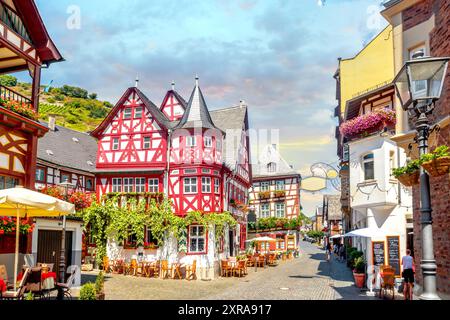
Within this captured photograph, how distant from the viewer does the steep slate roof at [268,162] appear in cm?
4983

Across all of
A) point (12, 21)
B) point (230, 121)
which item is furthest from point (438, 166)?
point (230, 121)

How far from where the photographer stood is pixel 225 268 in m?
25.7

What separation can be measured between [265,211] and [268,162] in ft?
18.3

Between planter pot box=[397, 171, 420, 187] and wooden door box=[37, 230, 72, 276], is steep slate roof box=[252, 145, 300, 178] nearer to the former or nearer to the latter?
wooden door box=[37, 230, 72, 276]

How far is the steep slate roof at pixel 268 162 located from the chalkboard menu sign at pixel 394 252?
3043 cm

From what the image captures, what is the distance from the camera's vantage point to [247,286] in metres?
19.9

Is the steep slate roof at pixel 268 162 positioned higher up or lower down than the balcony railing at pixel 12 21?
lower down

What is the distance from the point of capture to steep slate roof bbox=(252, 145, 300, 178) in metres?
49.8

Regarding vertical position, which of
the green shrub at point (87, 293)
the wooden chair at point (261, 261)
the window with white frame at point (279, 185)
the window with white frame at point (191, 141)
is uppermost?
the window with white frame at point (191, 141)

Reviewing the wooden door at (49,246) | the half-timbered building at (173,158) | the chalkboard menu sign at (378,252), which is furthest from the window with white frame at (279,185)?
the wooden door at (49,246)

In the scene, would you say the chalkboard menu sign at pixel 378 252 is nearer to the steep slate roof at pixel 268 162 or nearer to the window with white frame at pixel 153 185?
the window with white frame at pixel 153 185

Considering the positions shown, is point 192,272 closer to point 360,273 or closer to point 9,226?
point 360,273

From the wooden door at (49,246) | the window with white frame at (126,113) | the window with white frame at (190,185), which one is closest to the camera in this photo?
the wooden door at (49,246)

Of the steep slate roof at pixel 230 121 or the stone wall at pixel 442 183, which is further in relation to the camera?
the steep slate roof at pixel 230 121
